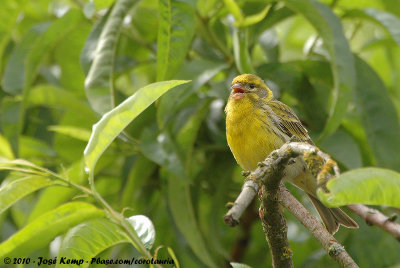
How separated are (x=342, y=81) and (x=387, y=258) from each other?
108cm

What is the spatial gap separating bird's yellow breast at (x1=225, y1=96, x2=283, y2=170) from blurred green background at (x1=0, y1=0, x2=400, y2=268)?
8.8 inches

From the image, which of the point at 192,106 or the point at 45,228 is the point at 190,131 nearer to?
the point at 192,106

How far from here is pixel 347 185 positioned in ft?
4.84

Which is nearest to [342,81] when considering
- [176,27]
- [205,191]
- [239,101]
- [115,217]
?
[239,101]

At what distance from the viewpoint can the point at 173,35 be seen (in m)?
2.90

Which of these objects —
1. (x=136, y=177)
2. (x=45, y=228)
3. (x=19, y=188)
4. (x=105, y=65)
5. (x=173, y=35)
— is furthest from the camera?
(x=136, y=177)

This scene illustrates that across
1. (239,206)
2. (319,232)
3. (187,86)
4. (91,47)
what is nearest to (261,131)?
(187,86)

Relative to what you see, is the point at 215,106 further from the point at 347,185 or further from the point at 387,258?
the point at 347,185

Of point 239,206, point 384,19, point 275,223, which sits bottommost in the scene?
point 275,223

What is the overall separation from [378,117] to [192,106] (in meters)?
1.07

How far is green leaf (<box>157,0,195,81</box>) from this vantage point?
2.84 metres

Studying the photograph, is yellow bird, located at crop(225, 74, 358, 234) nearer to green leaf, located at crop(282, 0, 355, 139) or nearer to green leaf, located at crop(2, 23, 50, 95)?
green leaf, located at crop(282, 0, 355, 139)

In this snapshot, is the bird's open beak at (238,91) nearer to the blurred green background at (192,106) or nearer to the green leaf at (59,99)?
the blurred green background at (192,106)

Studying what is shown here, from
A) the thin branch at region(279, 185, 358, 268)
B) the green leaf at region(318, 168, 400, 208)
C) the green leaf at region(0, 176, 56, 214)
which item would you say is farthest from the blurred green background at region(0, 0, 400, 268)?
the green leaf at region(318, 168, 400, 208)
